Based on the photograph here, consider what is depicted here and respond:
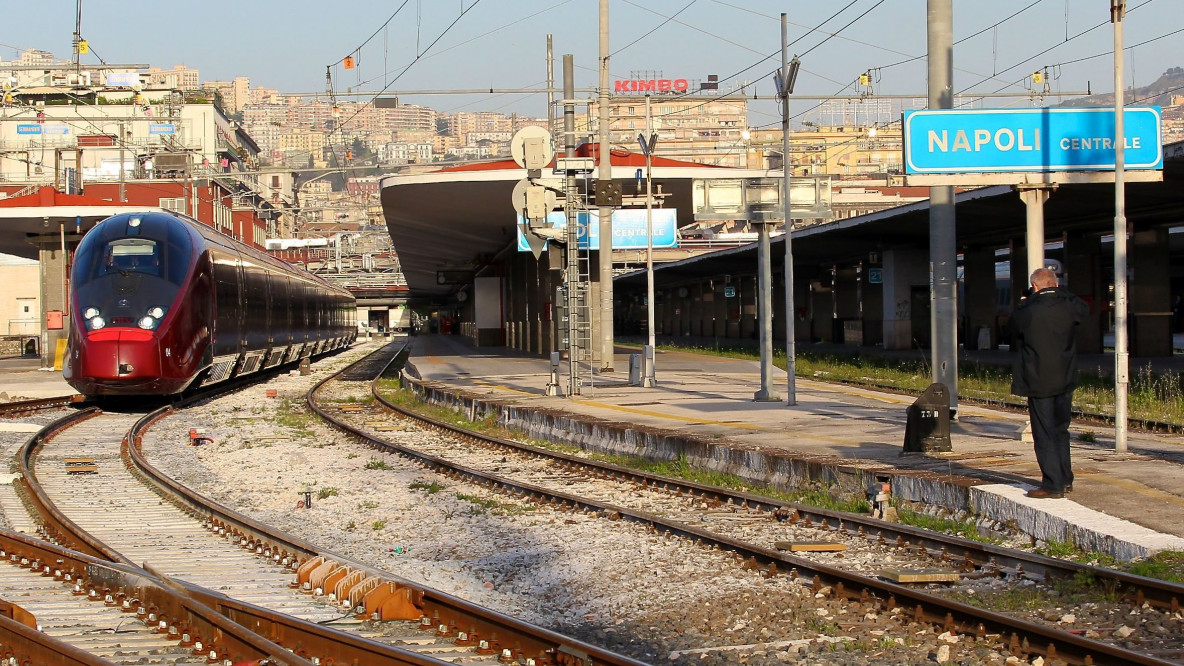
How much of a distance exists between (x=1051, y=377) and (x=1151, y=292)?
2740 cm

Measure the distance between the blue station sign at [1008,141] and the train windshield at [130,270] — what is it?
14294 millimetres

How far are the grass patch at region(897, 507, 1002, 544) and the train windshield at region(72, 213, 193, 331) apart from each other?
15.7 meters

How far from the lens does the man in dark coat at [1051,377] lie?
9.30 m

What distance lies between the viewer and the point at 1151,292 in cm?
3394

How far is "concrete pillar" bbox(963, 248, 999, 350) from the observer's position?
41.6 m

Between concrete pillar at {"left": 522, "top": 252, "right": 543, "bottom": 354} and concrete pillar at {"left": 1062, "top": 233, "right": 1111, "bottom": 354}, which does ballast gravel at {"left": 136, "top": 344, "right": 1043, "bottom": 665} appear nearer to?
concrete pillar at {"left": 1062, "top": 233, "right": 1111, "bottom": 354}

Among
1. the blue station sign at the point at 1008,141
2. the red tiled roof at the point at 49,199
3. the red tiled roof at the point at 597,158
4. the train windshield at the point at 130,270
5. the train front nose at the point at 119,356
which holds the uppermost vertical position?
the red tiled roof at the point at 49,199

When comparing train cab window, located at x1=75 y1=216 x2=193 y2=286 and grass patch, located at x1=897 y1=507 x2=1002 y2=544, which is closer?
grass patch, located at x1=897 y1=507 x2=1002 y2=544

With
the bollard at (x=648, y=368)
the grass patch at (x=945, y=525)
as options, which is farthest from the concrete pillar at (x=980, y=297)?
the grass patch at (x=945, y=525)

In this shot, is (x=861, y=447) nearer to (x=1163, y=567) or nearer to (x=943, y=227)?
(x=943, y=227)

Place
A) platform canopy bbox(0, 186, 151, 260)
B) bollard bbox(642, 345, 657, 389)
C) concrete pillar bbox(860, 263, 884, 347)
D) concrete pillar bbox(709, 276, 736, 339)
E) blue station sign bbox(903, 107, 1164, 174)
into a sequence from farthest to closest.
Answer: concrete pillar bbox(709, 276, 736, 339), concrete pillar bbox(860, 263, 884, 347), platform canopy bbox(0, 186, 151, 260), bollard bbox(642, 345, 657, 389), blue station sign bbox(903, 107, 1164, 174)

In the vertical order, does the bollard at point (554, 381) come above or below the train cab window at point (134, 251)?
below

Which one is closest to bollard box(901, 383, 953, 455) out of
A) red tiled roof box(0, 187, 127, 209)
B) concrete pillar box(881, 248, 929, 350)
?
concrete pillar box(881, 248, 929, 350)

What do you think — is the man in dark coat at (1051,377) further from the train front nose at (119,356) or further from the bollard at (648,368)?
the train front nose at (119,356)
